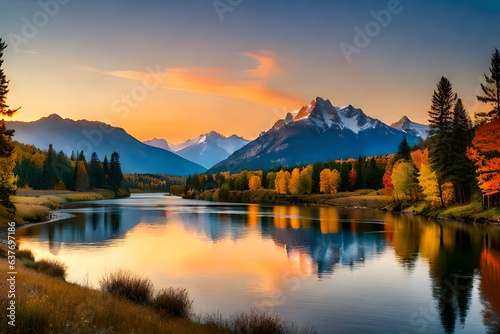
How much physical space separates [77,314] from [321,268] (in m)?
24.2

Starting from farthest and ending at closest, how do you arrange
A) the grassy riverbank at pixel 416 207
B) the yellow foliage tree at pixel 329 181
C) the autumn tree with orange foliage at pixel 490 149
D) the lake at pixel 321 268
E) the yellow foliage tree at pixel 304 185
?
the yellow foliage tree at pixel 304 185 < the yellow foliage tree at pixel 329 181 < the grassy riverbank at pixel 416 207 < the autumn tree with orange foliage at pixel 490 149 < the lake at pixel 321 268

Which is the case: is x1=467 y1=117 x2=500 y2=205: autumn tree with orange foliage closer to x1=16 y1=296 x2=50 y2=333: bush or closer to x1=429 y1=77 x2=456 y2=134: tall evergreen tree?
x1=429 y1=77 x2=456 y2=134: tall evergreen tree

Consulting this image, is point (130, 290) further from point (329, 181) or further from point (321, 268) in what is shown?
point (329, 181)

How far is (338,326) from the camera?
814 inches

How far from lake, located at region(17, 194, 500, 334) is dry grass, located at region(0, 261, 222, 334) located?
614 centimetres

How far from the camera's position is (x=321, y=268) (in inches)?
1416

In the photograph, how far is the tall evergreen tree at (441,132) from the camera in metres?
87.4

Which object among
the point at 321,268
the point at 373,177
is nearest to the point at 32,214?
the point at 321,268

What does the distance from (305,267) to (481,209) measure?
5277 centimetres

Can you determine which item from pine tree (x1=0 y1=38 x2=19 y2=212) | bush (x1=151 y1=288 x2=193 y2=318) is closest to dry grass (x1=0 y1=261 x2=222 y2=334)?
bush (x1=151 y1=288 x2=193 y2=318)

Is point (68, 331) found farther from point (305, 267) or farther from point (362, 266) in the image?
point (362, 266)

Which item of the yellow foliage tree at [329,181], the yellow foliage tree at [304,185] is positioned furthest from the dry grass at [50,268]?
the yellow foliage tree at [304,185]

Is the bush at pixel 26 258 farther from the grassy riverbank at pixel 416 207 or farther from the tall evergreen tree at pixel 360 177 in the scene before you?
the tall evergreen tree at pixel 360 177

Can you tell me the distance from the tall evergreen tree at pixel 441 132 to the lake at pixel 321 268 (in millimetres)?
22473
